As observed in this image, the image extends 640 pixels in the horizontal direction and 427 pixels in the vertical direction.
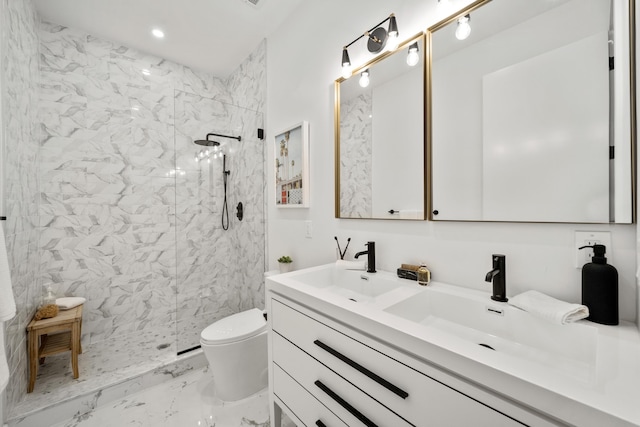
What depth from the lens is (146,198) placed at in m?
2.64

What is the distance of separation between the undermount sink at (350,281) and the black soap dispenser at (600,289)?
1.99 ft

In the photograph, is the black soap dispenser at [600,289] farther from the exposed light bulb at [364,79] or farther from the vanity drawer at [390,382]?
the exposed light bulb at [364,79]

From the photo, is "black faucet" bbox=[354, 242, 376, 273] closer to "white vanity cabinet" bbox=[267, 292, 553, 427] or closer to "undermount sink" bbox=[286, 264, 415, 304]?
"undermount sink" bbox=[286, 264, 415, 304]

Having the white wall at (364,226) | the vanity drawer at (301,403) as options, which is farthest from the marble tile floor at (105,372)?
the vanity drawer at (301,403)

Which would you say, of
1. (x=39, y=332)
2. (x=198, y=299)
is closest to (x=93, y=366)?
(x=39, y=332)

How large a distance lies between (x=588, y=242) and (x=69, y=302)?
10.6 ft

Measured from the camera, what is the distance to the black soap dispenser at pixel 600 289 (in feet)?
2.46

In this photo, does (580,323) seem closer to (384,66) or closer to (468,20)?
(468,20)

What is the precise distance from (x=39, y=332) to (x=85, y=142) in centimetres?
158

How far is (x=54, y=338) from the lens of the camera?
200 cm

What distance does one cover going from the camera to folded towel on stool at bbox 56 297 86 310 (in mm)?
2047

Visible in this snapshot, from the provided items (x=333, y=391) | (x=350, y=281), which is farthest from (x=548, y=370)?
(x=350, y=281)

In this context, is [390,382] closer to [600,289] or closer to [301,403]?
[301,403]

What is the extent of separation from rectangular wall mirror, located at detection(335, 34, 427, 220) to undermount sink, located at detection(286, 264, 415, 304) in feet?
1.08
